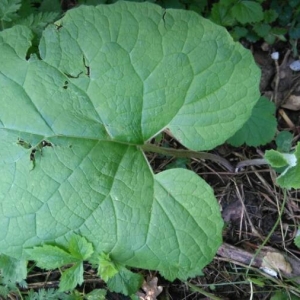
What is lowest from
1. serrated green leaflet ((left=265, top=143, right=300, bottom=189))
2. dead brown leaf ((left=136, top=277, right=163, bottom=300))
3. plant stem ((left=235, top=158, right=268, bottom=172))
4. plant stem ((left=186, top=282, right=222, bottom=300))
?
dead brown leaf ((left=136, top=277, right=163, bottom=300))

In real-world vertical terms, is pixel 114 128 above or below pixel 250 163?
above

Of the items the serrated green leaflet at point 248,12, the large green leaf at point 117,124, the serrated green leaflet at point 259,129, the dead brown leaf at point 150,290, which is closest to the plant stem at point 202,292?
the dead brown leaf at point 150,290

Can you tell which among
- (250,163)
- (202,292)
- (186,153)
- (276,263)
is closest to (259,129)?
(250,163)

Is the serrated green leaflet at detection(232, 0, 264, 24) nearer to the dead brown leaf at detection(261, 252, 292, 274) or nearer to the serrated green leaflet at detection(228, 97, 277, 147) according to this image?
the serrated green leaflet at detection(228, 97, 277, 147)

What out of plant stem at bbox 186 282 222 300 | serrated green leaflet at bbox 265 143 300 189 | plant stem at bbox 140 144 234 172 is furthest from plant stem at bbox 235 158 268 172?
plant stem at bbox 186 282 222 300

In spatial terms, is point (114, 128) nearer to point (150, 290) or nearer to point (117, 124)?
point (117, 124)

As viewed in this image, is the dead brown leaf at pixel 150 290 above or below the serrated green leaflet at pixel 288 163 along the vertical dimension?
below

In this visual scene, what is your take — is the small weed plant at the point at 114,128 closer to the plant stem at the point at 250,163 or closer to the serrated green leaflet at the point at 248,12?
the plant stem at the point at 250,163
